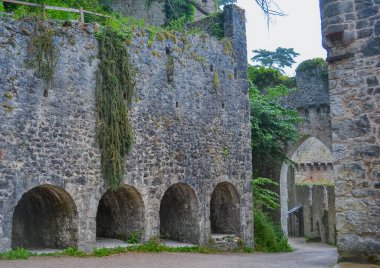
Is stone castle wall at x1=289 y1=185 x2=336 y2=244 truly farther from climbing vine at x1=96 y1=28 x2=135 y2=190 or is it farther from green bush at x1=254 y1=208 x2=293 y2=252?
climbing vine at x1=96 y1=28 x2=135 y2=190

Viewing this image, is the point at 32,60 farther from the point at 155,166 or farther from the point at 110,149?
the point at 155,166

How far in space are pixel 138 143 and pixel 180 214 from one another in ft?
10.6

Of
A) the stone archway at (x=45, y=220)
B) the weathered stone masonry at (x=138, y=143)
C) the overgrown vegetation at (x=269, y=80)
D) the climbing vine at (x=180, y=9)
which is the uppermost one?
the climbing vine at (x=180, y=9)

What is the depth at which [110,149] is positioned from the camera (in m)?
14.1

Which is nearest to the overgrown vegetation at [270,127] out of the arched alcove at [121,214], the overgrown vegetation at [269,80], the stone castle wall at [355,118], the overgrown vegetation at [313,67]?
the overgrown vegetation at [313,67]

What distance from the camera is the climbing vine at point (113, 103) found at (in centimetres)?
1412

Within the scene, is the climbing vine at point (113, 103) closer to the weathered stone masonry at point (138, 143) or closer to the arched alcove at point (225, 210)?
the weathered stone masonry at point (138, 143)

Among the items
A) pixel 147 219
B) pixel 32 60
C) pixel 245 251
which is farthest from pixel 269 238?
pixel 32 60

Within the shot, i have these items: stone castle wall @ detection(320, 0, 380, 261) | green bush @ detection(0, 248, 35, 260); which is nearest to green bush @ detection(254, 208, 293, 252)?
green bush @ detection(0, 248, 35, 260)

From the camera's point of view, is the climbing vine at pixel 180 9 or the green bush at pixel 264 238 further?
the climbing vine at pixel 180 9

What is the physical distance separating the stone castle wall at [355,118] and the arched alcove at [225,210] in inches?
411

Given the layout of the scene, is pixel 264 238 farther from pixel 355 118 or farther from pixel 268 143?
pixel 355 118

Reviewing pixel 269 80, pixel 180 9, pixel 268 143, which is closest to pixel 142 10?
pixel 180 9

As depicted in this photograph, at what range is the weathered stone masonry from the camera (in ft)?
41.4
